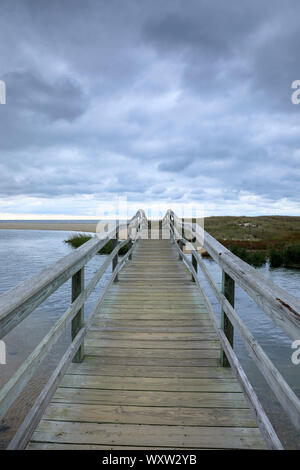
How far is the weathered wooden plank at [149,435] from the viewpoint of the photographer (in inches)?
80.6

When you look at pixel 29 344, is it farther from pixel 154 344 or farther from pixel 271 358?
pixel 271 358

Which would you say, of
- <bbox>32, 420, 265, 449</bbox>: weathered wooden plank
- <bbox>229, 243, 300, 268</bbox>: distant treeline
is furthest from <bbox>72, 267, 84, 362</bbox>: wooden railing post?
<bbox>229, 243, 300, 268</bbox>: distant treeline

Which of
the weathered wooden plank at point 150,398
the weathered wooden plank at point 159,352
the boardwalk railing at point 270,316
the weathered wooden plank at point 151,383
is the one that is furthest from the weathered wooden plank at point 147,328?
the weathered wooden plank at point 150,398

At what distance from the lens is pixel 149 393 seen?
2641 millimetres

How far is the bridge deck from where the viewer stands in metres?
2.10

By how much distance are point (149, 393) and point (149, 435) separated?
51cm

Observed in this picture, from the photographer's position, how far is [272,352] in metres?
6.25

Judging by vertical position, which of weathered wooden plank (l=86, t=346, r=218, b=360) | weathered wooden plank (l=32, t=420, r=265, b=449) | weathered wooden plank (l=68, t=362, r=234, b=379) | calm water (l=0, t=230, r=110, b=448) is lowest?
calm water (l=0, t=230, r=110, b=448)

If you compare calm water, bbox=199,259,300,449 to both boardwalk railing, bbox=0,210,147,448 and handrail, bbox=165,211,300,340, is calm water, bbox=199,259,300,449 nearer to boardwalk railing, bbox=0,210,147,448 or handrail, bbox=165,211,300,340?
handrail, bbox=165,211,300,340

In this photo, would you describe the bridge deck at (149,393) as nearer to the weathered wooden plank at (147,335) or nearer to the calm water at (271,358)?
the weathered wooden plank at (147,335)

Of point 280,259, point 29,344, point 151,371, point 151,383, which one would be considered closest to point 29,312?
point 151,383

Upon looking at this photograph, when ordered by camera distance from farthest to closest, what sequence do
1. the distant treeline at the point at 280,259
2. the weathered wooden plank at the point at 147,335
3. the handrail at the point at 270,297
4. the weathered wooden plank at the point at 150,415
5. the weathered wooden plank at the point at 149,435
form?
the distant treeline at the point at 280,259
the weathered wooden plank at the point at 147,335
the weathered wooden plank at the point at 150,415
the weathered wooden plank at the point at 149,435
the handrail at the point at 270,297

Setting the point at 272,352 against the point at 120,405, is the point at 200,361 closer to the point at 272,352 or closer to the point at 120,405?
the point at 120,405
